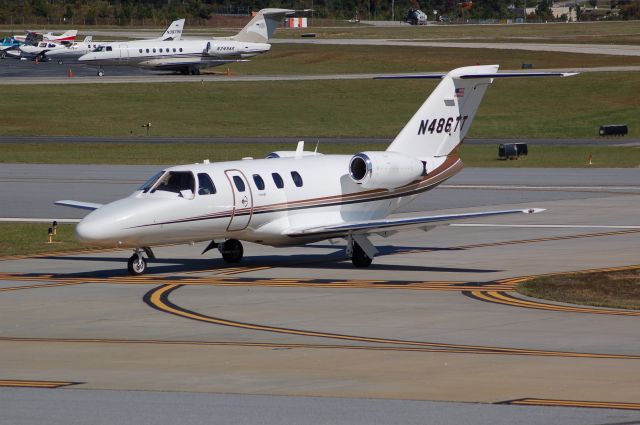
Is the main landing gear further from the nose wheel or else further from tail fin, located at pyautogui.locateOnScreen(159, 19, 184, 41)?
tail fin, located at pyautogui.locateOnScreen(159, 19, 184, 41)

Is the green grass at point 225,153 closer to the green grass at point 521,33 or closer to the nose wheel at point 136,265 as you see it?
the nose wheel at point 136,265

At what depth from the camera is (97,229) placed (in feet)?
92.8

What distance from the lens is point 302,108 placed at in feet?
315

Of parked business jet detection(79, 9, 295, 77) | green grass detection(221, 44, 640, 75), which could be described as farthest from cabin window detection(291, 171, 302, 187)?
green grass detection(221, 44, 640, 75)

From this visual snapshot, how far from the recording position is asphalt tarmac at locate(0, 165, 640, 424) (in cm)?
1576

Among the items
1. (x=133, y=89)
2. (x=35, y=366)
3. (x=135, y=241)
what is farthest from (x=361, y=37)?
(x=35, y=366)

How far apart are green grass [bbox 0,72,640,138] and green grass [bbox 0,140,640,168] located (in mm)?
9045

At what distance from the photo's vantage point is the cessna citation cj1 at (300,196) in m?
29.5

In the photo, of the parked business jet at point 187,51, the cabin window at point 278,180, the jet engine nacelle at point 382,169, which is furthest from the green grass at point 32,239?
the parked business jet at point 187,51

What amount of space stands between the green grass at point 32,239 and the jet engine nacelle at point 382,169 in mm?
Result: 9758

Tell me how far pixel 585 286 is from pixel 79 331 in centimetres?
1168

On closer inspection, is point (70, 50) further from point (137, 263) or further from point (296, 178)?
point (137, 263)

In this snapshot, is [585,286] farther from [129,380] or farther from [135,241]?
[129,380]

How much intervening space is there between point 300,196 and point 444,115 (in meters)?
5.26
